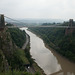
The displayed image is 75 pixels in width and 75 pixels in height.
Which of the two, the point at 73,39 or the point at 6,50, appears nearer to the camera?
the point at 6,50

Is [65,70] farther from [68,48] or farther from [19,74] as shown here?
[19,74]

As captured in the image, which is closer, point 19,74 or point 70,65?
point 19,74

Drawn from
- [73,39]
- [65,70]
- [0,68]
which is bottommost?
[65,70]

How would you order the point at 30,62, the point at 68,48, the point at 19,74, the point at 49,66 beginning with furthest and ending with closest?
the point at 68,48
the point at 49,66
the point at 30,62
the point at 19,74

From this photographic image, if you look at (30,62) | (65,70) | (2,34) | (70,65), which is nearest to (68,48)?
(70,65)

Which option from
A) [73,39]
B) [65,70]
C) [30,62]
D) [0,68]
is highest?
[73,39]

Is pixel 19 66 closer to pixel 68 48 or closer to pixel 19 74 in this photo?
pixel 19 74

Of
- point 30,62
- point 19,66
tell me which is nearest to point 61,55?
point 30,62

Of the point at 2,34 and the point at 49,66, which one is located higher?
the point at 2,34

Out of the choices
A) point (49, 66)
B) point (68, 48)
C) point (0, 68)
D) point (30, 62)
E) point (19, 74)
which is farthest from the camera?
point (68, 48)
